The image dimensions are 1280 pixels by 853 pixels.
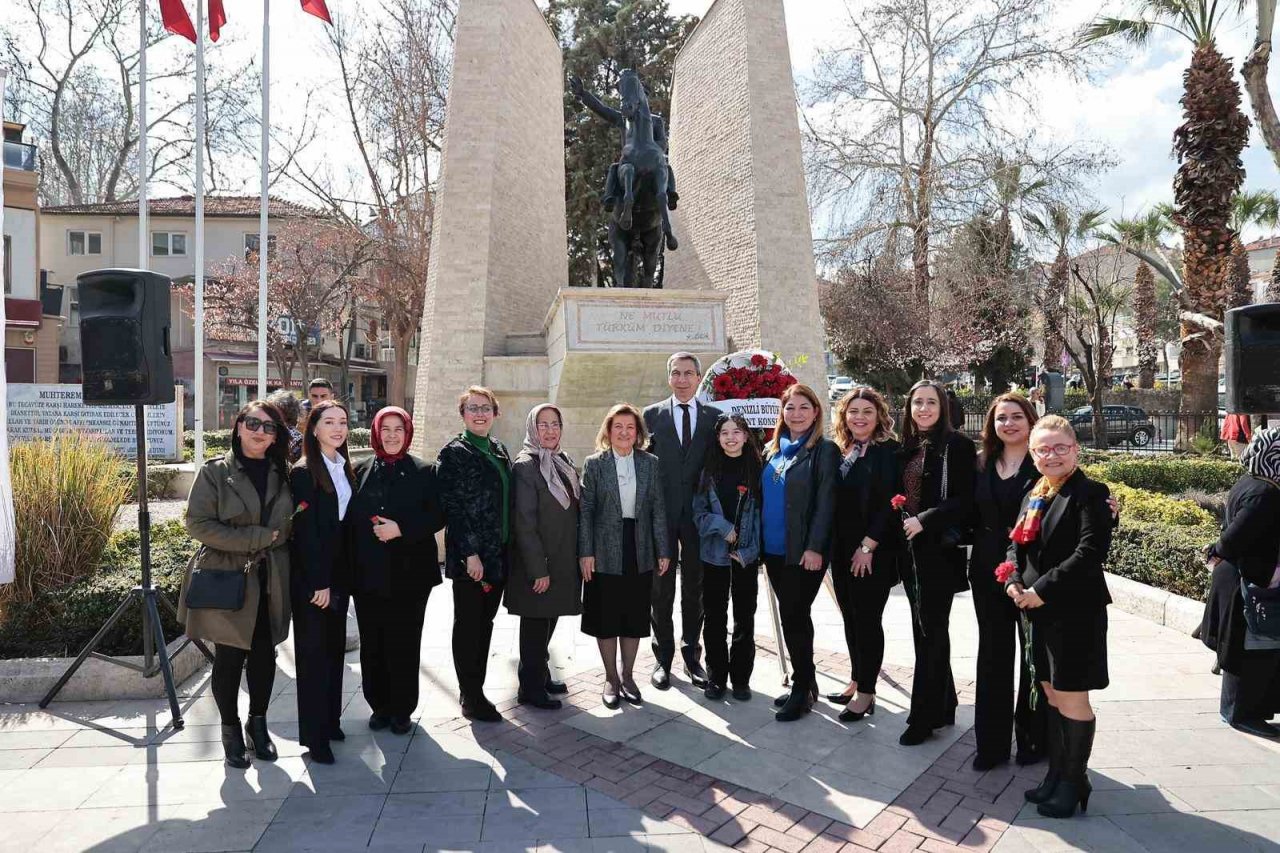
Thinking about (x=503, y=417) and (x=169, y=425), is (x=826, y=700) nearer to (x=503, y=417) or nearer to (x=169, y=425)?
(x=503, y=417)

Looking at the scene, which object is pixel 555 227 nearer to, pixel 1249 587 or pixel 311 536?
pixel 311 536

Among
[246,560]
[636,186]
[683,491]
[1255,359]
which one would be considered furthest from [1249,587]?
[636,186]

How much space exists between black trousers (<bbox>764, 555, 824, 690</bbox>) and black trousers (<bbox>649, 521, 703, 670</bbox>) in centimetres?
62

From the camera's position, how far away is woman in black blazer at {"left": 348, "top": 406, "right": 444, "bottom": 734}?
393cm

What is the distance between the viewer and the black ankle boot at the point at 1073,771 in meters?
3.09

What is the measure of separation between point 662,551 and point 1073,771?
216 cm

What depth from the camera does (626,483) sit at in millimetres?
4379

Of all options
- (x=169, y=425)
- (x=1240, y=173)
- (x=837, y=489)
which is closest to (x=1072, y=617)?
(x=837, y=489)

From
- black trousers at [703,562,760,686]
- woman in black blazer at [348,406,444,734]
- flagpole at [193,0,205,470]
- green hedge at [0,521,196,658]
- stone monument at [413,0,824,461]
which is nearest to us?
woman in black blazer at [348,406,444,734]

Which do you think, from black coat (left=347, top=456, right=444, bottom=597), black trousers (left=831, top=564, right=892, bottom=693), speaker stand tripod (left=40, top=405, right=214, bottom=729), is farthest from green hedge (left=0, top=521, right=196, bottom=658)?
black trousers (left=831, top=564, right=892, bottom=693)

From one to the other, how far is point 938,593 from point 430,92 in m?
20.3

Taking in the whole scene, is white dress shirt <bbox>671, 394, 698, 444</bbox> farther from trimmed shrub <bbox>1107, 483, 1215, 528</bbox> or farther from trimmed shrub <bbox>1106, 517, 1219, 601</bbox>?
trimmed shrub <bbox>1107, 483, 1215, 528</bbox>

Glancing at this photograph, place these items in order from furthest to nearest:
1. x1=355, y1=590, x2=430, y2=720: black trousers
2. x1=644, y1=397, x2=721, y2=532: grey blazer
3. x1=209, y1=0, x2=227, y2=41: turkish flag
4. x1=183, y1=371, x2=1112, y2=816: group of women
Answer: x1=209, y1=0, x2=227, y2=41: turkish flag
x1=644, y1=397, x2=721, y2=532: grey blazer
x1=355, y1=590, x2=430, y2=720: black trousers
x1=183, y1=371, x2=1112, y2=816: group of women

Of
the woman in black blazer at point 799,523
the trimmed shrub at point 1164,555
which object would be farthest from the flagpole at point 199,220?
the trimmed shrub at point 1164,555
